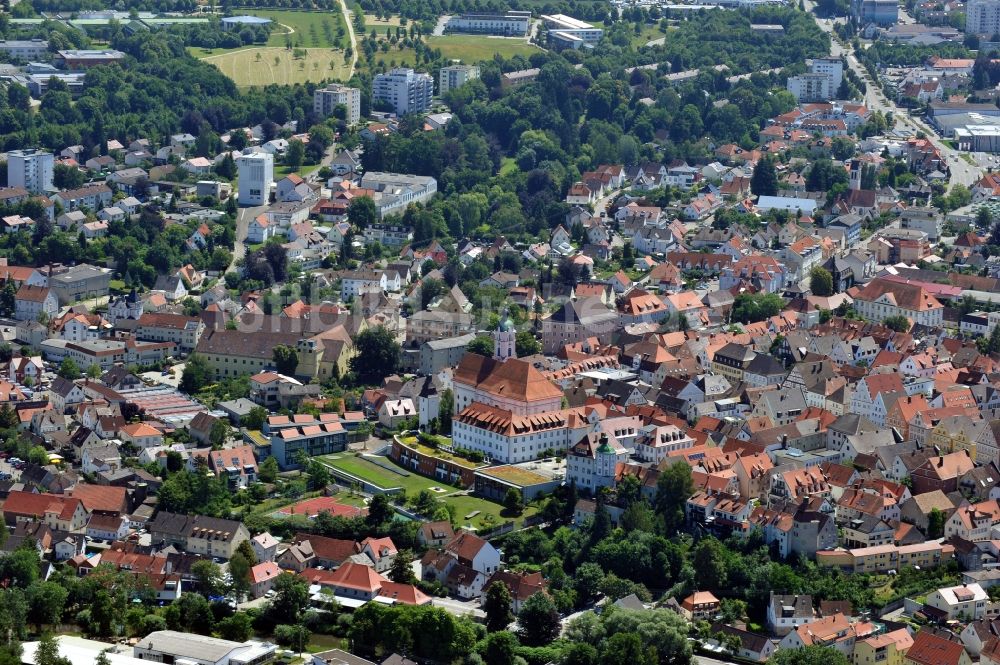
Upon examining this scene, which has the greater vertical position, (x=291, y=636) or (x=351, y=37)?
(x=351, y=37)

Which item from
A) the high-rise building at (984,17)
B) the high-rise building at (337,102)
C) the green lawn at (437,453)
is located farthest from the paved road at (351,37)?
the green lawn at (437,453)

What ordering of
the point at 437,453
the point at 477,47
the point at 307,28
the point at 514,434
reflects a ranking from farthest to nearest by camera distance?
1. the point at 307,28
2. the point at 477,47
3. the point at 437,453
4. the point at 514,434

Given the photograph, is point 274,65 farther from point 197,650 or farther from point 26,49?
point 197,650

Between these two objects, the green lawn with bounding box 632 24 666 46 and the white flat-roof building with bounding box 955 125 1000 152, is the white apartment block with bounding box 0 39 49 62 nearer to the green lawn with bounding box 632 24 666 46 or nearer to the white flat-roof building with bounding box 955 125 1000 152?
the green lawn with bounding box 632 24 666 46

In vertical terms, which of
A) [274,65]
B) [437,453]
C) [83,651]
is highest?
[274,65]

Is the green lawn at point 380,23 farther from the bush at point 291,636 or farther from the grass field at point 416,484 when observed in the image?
the bush at point 291,636

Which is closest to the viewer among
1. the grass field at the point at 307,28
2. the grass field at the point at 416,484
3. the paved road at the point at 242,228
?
the grass field at the point at 416,484

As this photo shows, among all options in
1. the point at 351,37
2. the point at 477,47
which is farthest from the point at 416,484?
the point at 351,37

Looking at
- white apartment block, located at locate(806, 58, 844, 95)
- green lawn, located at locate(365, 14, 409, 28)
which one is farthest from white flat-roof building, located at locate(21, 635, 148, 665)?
green lawn, located at locate(365, 14, 409, 28)
